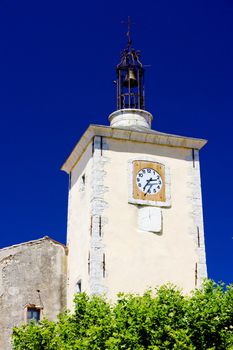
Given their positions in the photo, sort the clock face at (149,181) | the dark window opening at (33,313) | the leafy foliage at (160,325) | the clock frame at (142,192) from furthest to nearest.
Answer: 1. the clock face at (149,181)
2. the clock frame at (142,192)
3. the dark window opening at (33,313)
4. the leafy foliage at (160,325)

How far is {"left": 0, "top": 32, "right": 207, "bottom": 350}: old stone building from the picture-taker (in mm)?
23203

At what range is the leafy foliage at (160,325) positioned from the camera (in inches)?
690

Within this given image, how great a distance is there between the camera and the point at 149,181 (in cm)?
2480

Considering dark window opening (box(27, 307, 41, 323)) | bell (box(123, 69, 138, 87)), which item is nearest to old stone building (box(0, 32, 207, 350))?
dark window opening (box(27, 307, 41, 323))

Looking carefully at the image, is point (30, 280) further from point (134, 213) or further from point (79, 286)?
point (134, 213)

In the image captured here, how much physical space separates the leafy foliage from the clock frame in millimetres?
5656

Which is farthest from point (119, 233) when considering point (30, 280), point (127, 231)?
point (30, 280)

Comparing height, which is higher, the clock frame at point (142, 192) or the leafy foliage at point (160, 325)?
the clock frame at point (142, 192)

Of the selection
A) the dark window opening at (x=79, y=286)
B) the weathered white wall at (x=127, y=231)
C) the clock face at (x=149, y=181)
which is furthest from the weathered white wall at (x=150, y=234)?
the dark window opening at (x=79, y=286)

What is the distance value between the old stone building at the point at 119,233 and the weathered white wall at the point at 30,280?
3 cm

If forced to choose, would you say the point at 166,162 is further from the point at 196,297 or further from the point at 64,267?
the point at 196,297

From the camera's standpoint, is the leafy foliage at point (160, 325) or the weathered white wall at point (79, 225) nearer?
the leafy foliage at point (160, 325)

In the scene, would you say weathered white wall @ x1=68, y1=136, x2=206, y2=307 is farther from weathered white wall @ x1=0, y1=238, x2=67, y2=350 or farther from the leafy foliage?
the leafy foliage

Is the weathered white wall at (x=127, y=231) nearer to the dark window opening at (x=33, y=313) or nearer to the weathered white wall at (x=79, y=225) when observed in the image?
the weathered white wall at (x=79, y=225)
